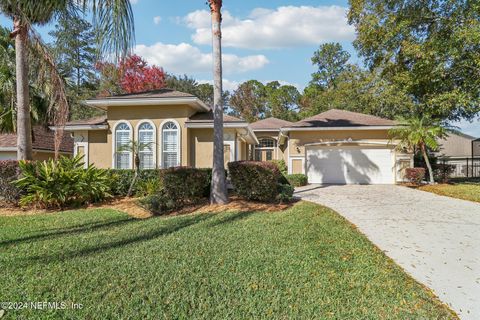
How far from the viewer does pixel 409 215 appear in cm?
892

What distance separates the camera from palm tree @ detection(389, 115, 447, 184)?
16.1 m

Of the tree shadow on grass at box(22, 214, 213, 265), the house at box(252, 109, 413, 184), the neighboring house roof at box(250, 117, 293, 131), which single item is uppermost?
the neighboring house roof at box(250, 117, 293, 131)

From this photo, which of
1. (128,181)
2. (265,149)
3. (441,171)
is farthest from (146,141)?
(441,171)

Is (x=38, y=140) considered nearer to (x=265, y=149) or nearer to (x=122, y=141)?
(x=122, y=141)

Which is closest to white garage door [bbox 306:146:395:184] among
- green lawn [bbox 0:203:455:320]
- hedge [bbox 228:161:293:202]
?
hedge [bbox 228:161:293:202]

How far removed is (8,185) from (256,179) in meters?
8.76

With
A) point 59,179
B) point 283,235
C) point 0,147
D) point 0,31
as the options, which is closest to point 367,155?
point 283,235

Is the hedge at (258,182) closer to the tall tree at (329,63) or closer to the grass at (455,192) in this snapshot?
the grass at (455,192)

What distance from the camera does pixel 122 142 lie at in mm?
14727

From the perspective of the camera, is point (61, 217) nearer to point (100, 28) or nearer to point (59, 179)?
point (59, 179)

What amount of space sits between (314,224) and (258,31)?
12128 millimetres

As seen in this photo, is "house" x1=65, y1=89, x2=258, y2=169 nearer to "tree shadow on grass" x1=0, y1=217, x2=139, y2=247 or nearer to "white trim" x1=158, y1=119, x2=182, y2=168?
"white trim" x1=158, y1=119, x2=182, y2=168

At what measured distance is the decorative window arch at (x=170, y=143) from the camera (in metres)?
14.4

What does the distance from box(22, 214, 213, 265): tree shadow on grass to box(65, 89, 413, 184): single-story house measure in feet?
20.3
